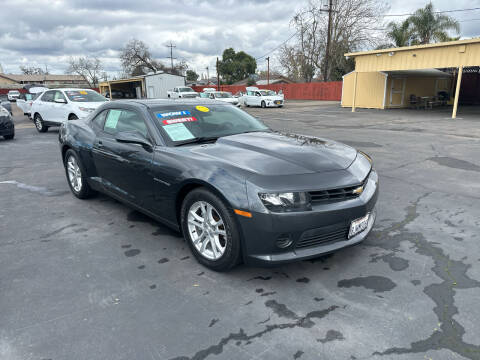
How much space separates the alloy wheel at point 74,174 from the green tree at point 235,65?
6791 centimetres

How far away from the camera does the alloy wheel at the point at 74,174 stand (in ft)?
16.5

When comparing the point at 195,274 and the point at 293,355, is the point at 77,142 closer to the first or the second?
the point at 195,274

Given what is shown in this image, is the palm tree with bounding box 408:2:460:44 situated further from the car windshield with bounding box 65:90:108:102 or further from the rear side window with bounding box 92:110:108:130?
the rear side window with bounding box 92:110:108:130

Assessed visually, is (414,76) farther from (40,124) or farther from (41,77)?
(41,77)

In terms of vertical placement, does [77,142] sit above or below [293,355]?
above

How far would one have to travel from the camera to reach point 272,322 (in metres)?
2.41

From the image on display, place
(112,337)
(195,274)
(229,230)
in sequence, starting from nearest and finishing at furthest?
(112,337)
(229,230)
(195,274)

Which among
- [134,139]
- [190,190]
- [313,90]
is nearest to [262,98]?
[313,90]

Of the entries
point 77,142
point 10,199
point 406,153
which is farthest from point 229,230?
point 406,153

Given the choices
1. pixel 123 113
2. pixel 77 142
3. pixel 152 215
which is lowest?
pixel 152 215

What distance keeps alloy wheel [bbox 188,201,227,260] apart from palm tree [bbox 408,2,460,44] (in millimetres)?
32887

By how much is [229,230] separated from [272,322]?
76cm

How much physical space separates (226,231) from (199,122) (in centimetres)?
149

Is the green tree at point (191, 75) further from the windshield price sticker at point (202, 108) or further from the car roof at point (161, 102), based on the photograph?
the windshield price sticker at point (202, 108)
